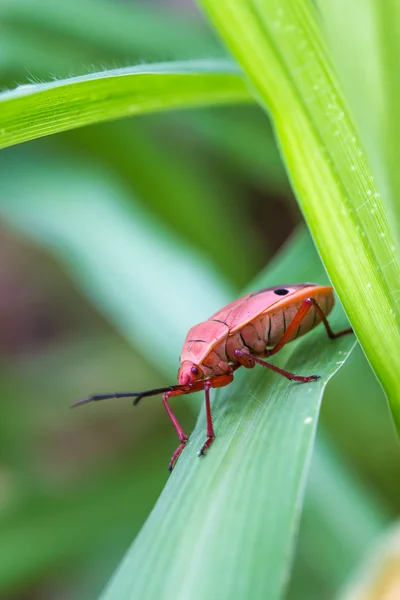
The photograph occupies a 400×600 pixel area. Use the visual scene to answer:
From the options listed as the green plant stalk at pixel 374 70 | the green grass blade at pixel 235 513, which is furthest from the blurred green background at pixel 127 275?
the green grass blade at pixel 235 513

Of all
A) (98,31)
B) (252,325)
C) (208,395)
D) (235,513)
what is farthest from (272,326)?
(98,31)

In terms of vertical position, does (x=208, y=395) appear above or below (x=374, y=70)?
below

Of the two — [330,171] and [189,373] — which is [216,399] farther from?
[330,171]

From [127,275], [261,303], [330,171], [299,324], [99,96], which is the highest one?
[99,96]

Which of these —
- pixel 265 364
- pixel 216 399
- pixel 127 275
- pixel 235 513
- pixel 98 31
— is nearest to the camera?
pixel 235 513

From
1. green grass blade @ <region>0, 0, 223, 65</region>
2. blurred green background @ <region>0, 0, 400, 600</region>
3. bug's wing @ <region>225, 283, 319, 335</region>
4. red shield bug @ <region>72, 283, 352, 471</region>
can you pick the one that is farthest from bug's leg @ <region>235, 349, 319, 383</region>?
green grass blade @ <region>0, 0, 223, 65</region>

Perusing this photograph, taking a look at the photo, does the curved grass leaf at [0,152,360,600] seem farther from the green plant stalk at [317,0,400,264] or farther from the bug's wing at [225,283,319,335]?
the green plant stalk at [317,0,400,264]
